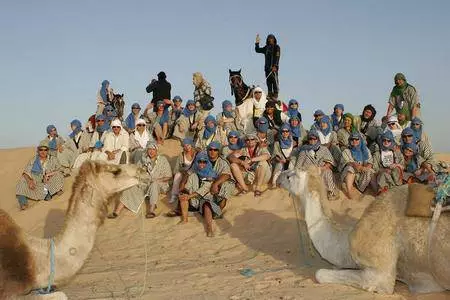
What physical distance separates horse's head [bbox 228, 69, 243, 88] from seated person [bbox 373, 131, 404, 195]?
4888mm

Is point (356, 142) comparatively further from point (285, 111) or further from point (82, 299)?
point (82, 299)

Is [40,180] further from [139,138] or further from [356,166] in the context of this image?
[356,166]

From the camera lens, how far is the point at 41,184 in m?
12.6

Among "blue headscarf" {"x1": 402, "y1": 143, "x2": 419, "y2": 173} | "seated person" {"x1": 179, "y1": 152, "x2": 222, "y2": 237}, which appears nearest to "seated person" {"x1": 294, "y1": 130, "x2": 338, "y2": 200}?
"blue headscarf" {"x1": 402, "y1": 143, "x2": 419, "y2": 173}

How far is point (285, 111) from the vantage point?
46.4ft

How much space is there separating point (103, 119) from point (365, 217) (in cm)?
888

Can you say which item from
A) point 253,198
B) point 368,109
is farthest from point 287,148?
point 368,109

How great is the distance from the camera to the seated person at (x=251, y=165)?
11047mm

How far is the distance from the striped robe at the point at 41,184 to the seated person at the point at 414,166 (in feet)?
25.3

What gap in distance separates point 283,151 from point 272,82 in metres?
4.50

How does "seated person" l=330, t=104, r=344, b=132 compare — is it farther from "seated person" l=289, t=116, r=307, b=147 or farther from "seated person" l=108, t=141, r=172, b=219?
"seated person" l=108, t=141, r=172, b=219

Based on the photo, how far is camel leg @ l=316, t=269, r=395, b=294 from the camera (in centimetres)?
590

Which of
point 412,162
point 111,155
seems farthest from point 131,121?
point 412,162

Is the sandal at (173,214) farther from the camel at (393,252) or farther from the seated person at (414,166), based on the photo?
the camel at (393,252)
